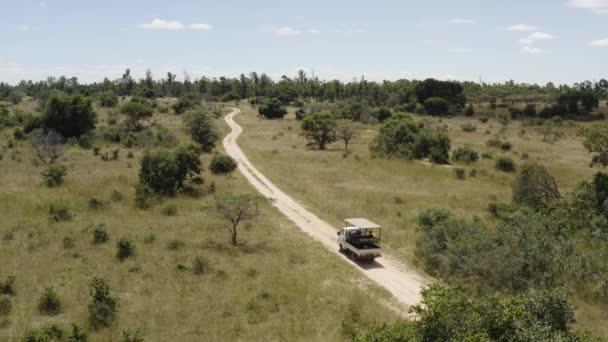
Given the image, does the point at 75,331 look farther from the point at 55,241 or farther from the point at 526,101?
the point at 526,101

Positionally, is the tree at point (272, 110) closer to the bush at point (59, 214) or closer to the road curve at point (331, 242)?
the road curve at point (331, 242)

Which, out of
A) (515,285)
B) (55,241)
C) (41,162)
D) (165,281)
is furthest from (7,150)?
(515,285)

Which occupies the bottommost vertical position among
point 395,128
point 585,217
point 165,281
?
point 165,281

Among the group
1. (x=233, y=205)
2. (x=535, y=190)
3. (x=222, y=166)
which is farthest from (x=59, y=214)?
(x=535, y=190)

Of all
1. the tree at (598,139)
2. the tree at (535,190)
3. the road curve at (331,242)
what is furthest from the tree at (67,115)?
the tree at (598,139)

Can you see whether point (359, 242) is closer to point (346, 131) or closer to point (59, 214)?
point (59, 214)

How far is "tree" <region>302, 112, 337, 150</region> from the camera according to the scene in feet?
231

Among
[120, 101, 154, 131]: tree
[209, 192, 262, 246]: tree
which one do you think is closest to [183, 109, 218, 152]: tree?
[120, 101, 154, 131]: tree

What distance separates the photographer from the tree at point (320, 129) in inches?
2776

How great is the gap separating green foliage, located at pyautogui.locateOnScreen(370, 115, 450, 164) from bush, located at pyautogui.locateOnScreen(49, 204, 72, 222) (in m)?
39.9

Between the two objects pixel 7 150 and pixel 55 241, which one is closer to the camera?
pixel 55 241

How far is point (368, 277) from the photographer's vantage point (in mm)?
25031

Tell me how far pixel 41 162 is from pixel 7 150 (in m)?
11.1

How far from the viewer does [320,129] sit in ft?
231
